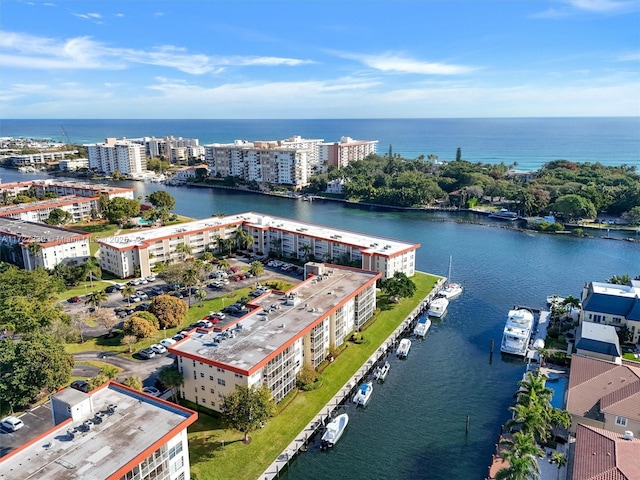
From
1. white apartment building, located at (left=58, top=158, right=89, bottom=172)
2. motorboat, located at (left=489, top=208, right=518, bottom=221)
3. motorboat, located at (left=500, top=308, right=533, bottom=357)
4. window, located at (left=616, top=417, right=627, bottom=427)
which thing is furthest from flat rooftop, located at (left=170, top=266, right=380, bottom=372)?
white apartment building, located at (left=58, top=158, right=89, bottom=172)

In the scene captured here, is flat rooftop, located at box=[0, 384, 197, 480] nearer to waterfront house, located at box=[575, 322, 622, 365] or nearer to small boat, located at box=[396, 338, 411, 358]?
small boat, located at box=[396, 338, 411, 358]

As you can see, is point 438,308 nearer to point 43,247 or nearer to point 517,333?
point 517,333

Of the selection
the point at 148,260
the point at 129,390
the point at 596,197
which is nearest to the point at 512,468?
the point at 129,390

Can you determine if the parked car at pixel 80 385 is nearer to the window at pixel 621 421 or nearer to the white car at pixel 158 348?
the white car at pixel 158 348

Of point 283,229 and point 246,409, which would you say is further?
point 283,229

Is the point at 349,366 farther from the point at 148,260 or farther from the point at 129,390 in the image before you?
the point at 148,260

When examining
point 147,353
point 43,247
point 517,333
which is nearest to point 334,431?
point 147,353
